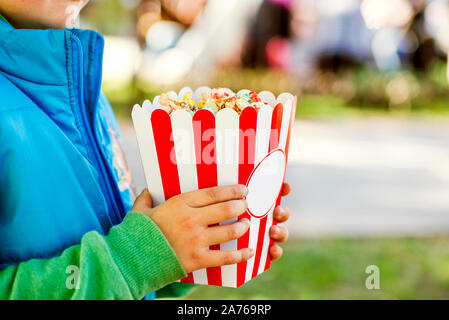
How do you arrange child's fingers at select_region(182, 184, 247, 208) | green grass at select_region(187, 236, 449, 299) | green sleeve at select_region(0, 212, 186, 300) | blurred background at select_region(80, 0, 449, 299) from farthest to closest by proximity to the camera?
blurred background at select_region(80, 0, 449, 299), green grass at select_region(187, 236, 449, 299), child's fingers at select_region(182, 184, 247, 208), green sleeve at select_region(0, 212, 186, 300)

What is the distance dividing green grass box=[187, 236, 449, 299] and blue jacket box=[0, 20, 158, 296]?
191cm

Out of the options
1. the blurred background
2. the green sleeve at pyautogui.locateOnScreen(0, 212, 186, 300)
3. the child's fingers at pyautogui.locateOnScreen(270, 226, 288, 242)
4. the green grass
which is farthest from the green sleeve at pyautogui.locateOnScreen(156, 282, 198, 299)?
the blurred background

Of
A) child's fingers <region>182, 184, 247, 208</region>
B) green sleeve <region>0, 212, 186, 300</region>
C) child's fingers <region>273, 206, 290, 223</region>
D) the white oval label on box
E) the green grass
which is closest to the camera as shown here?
green sleeve <region>0, 212, 186, 300</region>

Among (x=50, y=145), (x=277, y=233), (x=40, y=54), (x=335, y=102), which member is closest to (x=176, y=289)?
(x=277, y=233)

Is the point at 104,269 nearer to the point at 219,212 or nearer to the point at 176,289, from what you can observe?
the point at 219,212

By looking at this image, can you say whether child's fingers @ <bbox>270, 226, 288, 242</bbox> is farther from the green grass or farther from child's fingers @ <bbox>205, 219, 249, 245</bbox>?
the green grass

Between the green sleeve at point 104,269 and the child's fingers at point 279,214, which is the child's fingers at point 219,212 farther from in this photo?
the child's fingers at point 279,214

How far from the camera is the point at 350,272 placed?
343cm

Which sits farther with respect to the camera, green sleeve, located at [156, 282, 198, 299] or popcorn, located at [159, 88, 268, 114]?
green sleeve, located at [156, 282, 198, 299]

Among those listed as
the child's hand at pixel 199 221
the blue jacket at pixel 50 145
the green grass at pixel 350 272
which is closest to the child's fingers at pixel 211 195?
the child's hand at pixel 199 221

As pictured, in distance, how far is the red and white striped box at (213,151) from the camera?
1051 millimetres

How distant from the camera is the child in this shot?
0.90 m

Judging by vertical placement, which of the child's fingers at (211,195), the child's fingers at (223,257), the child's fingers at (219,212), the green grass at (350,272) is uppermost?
the child's fingers at (211,195)
